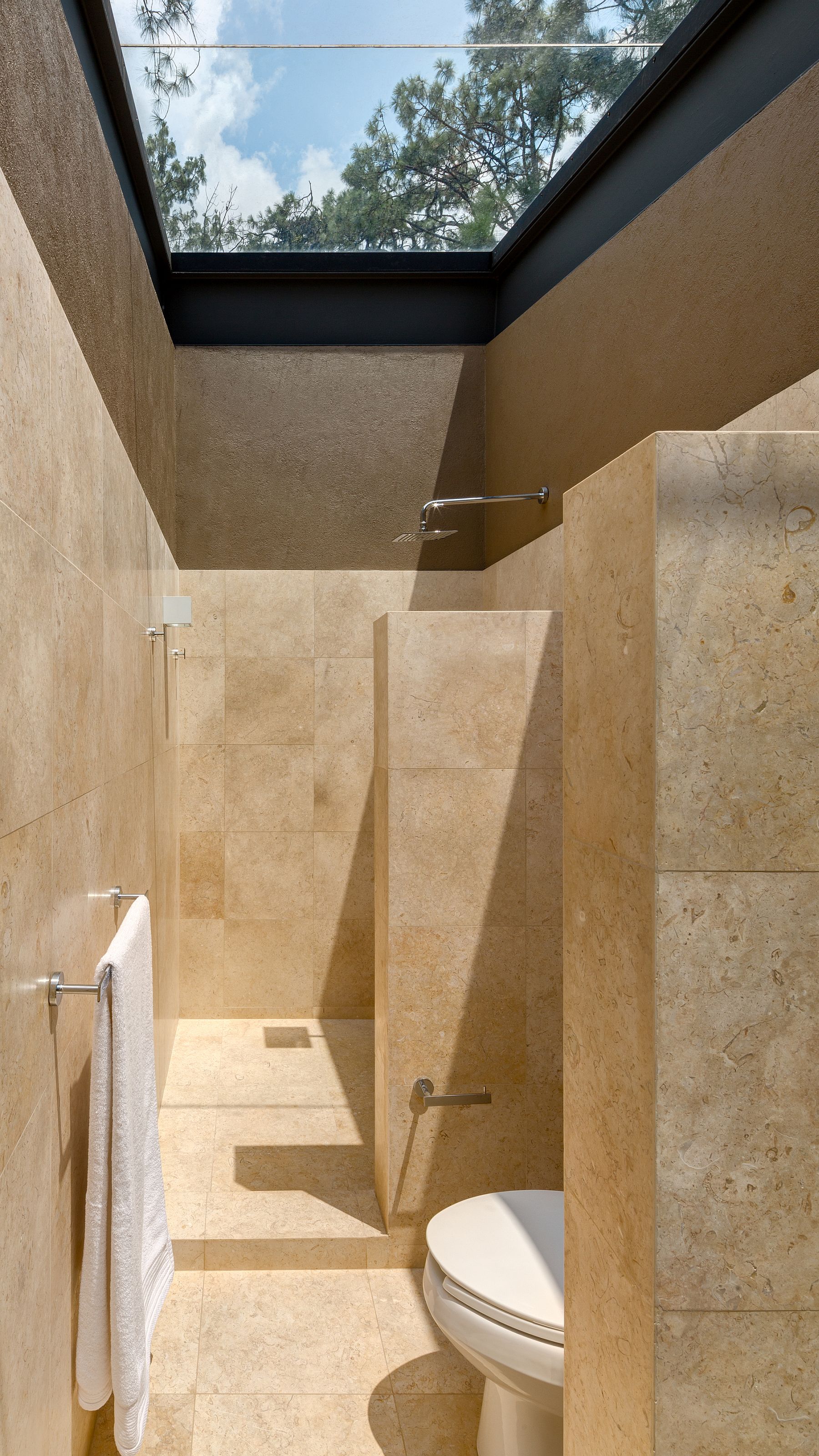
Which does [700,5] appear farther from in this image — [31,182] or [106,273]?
[31,182]

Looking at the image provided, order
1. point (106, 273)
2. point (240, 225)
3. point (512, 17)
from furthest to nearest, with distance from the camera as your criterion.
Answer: point (240, 225)
point (512, 17)
point (106, 273)

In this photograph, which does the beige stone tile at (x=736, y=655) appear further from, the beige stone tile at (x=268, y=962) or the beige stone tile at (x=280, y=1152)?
the beige stone tile at (x=268, y=962)

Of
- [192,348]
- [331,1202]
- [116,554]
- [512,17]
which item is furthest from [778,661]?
[192,348]

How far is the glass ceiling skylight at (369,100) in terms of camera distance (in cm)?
251

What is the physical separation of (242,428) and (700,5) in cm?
234

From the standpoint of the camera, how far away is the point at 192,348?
3.98 meters

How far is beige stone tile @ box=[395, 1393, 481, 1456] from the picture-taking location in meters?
1.88

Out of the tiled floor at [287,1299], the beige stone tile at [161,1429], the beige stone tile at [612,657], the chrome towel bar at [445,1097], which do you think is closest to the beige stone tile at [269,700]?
the tiled floor at [287,1299]

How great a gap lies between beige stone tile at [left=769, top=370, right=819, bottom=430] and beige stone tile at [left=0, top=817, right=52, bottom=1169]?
4.70 ft

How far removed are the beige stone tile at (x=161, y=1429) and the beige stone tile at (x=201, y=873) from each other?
7.10 feet

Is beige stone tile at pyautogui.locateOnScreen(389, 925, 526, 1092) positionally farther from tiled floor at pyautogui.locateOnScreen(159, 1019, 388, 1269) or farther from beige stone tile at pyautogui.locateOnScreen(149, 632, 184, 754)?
beige stone tile at pyautogui.locateOnScreen(149, 632, 184, 754)

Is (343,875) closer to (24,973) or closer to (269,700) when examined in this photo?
(269,700)

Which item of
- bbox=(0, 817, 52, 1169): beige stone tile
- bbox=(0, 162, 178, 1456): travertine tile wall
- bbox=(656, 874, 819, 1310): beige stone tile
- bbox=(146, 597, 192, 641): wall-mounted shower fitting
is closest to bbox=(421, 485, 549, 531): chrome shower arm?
bbox=(146, 597, 192, 641): wall-mounted shower fitting

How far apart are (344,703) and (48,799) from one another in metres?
2.73
